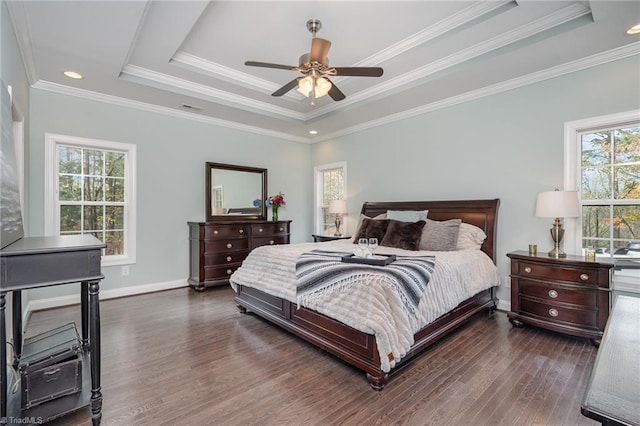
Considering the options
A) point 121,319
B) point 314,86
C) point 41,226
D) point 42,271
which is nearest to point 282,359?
point 42,271

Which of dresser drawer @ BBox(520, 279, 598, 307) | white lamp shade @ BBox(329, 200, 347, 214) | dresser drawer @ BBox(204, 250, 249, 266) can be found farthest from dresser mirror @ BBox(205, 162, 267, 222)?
dresser drawer @ BBox(520, 279, 598, 307)

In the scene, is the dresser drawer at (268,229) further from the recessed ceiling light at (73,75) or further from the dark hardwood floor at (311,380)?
the recessed ceiling light at (73,75)

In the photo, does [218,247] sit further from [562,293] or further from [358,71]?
[562,293]

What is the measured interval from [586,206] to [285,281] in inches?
127

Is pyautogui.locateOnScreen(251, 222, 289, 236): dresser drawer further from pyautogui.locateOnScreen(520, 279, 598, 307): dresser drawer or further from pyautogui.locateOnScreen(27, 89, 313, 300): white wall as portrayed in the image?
pyautogui.locateOnScreen(520, 279, 598, 307): dresser drawer

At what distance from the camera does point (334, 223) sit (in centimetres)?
606

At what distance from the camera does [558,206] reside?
2.90 meters

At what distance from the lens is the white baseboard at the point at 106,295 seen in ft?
11.8

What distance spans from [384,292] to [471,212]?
231cm

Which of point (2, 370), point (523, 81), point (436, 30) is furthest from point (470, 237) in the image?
point (2, 370)

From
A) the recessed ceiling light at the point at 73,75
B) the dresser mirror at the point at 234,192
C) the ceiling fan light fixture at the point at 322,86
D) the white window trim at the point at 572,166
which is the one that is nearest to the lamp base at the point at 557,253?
the white window trim at the point at 572,166

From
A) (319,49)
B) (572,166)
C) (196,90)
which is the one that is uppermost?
(196,90)

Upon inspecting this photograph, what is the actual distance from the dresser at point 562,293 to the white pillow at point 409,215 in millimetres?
1157

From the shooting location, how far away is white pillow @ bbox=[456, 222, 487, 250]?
355cm
